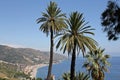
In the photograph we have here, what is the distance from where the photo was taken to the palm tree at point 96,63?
36.4 meters

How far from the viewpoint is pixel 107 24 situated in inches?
655

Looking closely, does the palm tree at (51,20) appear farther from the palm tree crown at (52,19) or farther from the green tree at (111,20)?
the green tree at (111,20)

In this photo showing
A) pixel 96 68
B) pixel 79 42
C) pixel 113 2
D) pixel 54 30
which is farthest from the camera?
pixel 54 30

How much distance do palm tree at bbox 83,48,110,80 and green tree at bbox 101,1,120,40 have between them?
20.1 metres

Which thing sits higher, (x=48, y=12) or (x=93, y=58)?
(x=48, y=12)

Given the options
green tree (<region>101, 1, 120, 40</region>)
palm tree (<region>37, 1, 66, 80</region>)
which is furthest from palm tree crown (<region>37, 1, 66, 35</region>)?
green tree (<region>101, 1, 120, 40</region>)

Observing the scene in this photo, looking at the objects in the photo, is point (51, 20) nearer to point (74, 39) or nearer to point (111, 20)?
point (74, 39)

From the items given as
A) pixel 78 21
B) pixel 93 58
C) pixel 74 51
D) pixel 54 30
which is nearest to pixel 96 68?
pixel 93 58

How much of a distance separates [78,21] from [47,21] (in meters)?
12.2

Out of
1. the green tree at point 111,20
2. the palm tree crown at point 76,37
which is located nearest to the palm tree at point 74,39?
the palm tree crown at point 76,37

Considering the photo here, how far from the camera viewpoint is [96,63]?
37.1 m

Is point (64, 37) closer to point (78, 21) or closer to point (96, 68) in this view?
point (78, 21)

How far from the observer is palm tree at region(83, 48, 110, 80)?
36375 millimetres

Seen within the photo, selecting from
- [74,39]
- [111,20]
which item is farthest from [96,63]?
[111,20]
